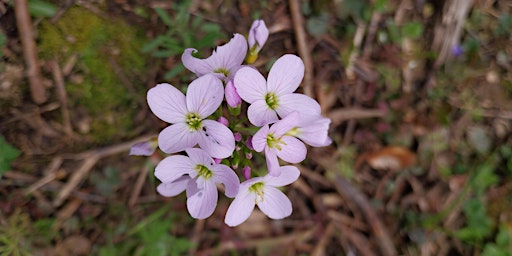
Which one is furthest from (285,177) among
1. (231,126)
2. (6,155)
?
(6,155)

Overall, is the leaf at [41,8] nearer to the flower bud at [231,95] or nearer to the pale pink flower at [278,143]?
the flower bud at [231,95]

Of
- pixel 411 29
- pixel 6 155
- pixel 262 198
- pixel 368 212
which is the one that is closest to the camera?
pixel 262 198

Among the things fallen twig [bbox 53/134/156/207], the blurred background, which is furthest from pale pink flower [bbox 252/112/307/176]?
fallen twig [bbox 53/134/156/207]

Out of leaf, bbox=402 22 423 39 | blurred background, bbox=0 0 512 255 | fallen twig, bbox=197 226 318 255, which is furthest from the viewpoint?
leaf, bbox=402 22 423 39

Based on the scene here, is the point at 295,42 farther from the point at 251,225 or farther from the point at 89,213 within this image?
the point at 89,213

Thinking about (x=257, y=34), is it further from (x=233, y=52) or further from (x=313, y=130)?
(x=313, y=130)

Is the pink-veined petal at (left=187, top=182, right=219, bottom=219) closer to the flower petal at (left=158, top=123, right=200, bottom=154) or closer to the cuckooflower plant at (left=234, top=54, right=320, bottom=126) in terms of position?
the flower petal at (left=158, top=123, right=200, bottom=154)

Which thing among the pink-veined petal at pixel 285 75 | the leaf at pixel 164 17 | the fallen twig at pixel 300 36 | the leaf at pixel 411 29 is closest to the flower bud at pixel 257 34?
the pink-veined petal at pixel 285 75
